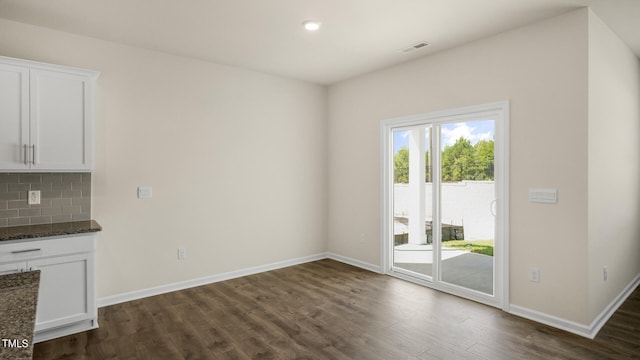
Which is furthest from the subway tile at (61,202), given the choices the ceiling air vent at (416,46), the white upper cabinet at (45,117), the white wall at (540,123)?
the white wall at (540,123)

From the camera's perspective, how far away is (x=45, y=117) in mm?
3053

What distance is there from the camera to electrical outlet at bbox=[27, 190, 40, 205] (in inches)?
129

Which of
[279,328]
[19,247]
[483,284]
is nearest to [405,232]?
[483,284]

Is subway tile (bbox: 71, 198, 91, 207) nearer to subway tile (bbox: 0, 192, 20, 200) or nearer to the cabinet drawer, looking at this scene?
subway tile (bbox: 0, 192, 20, 200)

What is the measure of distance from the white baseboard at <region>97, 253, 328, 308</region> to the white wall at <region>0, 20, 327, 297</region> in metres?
0.07

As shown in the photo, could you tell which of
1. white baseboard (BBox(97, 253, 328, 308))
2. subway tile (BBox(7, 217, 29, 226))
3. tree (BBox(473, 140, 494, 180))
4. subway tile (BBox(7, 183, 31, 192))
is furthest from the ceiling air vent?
subway tile (BBox(7, 217, 29, 226))

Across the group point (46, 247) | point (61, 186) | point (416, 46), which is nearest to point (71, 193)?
point (61, 186)

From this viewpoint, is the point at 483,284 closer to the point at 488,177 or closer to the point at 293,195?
the point at 488,177

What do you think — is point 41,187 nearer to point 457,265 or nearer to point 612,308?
point 457,265

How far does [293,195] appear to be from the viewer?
5312 mm

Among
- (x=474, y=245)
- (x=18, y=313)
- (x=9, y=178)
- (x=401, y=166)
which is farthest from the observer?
(x=401, y=166)

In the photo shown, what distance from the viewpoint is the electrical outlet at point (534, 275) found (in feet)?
10.7

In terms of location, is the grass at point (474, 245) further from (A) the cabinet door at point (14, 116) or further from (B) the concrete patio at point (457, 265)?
(A) the cabinet door at point (14, 116)

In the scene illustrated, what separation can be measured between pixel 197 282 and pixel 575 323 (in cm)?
399
